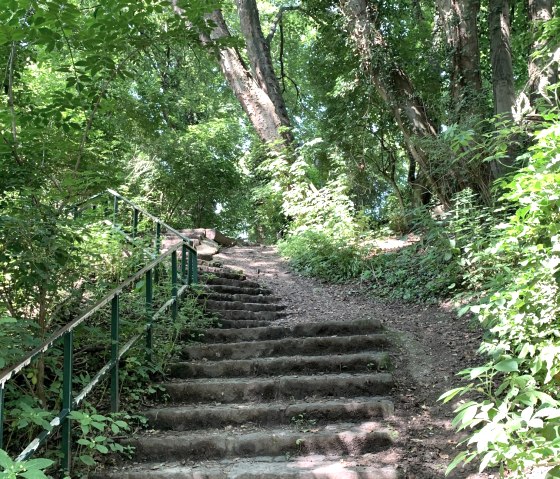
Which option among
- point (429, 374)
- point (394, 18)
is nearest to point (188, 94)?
point (394, 18)

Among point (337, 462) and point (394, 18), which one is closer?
point (337, 462)

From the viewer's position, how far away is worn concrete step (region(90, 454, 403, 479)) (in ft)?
10.8

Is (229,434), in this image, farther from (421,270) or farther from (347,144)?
(347,144)

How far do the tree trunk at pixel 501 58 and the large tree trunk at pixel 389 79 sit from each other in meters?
1.13

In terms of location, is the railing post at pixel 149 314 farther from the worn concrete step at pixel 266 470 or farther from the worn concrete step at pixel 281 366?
the worn concrete step at pixel 266 470

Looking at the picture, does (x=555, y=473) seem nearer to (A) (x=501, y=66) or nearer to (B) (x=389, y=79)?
(A) (x=501, y=66)

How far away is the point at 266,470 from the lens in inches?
135

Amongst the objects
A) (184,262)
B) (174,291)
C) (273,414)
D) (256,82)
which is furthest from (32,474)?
(256,82)

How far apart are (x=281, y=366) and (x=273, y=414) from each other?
766 mm

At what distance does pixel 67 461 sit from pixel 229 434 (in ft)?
3.90

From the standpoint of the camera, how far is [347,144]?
12383mm

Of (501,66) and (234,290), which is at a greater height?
(501,66)

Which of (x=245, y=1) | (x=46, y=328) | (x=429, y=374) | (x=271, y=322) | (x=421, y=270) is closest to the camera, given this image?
(x=46, y=328)

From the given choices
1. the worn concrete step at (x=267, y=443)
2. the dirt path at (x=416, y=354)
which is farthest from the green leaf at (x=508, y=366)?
the worn concrete step at (x=267, y=443)
